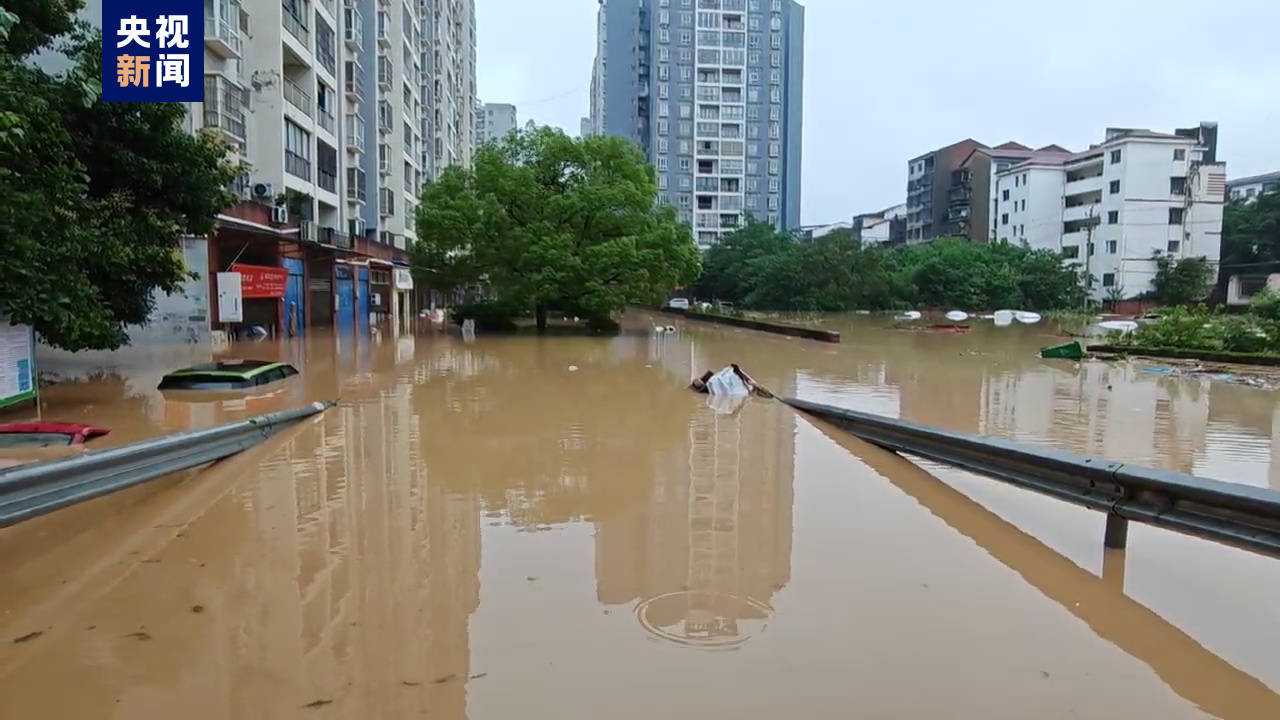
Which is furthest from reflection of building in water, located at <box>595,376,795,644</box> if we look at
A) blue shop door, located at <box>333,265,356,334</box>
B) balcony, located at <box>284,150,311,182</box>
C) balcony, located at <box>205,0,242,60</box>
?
blue shop door, located at <box>333,265,356,334</box>

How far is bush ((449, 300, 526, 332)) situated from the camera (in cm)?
3838

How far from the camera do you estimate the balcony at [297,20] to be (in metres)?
32.2

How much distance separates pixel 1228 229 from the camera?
68.9 meters

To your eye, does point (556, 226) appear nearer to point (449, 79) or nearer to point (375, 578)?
point (375, 578)

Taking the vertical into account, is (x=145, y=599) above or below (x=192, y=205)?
below

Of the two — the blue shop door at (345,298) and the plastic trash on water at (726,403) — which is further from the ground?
the blue shop door at (345,298)

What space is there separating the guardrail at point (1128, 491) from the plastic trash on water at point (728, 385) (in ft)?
24.8

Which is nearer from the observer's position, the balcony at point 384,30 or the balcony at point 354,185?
the balcony at point 354,185

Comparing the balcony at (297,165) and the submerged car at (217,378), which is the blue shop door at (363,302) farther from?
the submerged car at (217,378)

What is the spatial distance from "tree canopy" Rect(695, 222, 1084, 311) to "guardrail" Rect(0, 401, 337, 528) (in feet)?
189

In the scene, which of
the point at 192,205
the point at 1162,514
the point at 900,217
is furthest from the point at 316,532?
the point at 900,217

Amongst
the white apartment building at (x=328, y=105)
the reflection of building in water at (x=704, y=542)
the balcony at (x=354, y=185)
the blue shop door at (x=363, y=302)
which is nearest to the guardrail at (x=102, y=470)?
the reflection of building in water at (x=704, y=542)

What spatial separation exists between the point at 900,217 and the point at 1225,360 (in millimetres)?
85946

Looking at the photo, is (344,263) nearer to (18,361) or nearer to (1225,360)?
(18,361)
